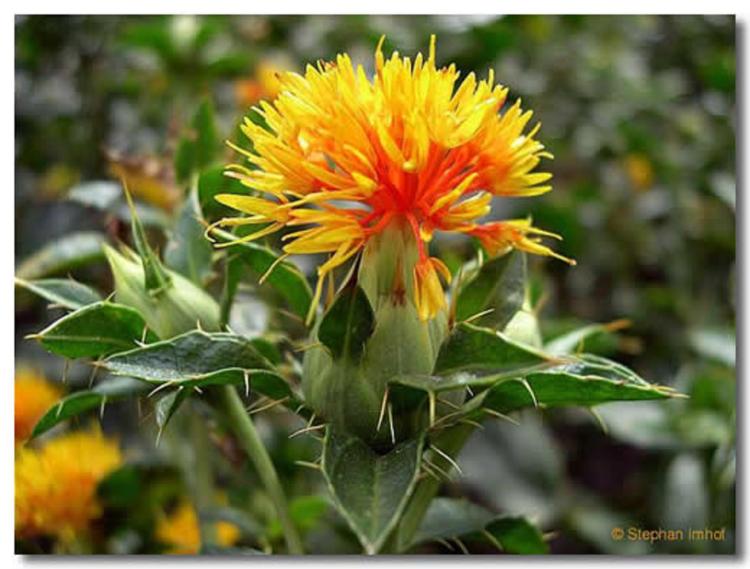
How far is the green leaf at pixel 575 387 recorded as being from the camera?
0.54m

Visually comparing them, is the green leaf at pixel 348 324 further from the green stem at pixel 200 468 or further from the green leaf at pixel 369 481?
the green stem at pixel 200 468

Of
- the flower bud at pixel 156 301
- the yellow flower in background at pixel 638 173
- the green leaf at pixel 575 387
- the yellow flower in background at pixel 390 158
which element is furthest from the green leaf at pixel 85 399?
the yellow flower in background at pixel 638 173

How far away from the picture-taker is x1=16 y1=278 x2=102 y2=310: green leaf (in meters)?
0.64

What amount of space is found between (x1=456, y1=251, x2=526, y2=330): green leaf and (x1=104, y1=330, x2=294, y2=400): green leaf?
0.14 metres

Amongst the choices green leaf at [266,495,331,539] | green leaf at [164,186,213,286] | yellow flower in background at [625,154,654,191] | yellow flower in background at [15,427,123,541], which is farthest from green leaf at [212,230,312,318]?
yellow flower in background at [625,154,654,191]

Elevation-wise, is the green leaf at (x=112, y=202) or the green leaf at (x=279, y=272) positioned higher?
the green leaf at (x=112, y=202)

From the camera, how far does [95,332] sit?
0.59 m

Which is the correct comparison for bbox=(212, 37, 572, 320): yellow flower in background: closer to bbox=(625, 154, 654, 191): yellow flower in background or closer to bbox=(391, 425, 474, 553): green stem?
bbox=(391, 425, 474, 553): green stem

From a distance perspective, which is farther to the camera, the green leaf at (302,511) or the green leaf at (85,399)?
the green leaf at (302,511)

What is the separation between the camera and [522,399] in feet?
1.87

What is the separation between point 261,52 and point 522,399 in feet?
3.74

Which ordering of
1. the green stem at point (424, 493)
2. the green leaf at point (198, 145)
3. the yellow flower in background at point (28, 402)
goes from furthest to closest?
the yellow flower in background at point (28, 402), the green leaf at point (198, 145), the green stem at point (424, 493)

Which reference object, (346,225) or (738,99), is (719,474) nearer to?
(738,99)

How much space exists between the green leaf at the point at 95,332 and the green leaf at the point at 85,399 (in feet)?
0.20
